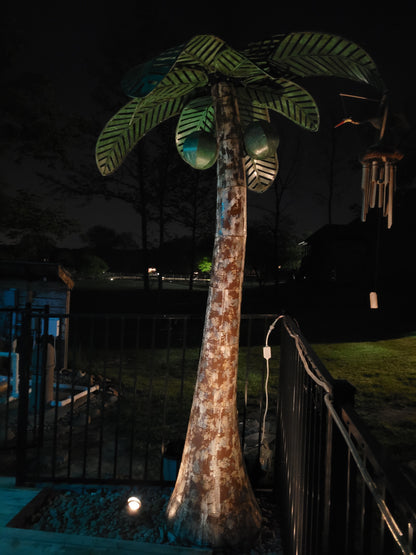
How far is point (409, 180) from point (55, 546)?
377 inches

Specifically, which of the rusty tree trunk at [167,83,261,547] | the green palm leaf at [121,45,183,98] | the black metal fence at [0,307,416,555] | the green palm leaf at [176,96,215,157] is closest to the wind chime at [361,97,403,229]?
the rusty tree trunk at [167,83,261,547]

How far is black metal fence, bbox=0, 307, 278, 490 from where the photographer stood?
345 cm

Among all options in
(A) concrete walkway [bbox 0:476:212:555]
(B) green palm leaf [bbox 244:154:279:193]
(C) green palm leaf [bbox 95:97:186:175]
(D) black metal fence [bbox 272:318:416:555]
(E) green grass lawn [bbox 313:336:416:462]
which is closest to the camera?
(D) black metal fence [bbox 272:318:416:555]

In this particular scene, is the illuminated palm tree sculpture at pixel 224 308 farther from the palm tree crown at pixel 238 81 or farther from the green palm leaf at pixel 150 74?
the green palm leaf at pixel 150 74

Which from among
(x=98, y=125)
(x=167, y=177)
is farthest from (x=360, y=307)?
(x=98, y=125)

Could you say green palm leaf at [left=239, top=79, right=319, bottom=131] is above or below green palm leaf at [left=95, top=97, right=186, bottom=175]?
above

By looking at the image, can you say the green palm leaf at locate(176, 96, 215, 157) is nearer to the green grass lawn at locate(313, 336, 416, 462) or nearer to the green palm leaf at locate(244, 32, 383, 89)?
the green palm leaf at locate(244, 32, 383, 89)

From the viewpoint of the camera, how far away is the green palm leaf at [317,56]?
2.44 meters

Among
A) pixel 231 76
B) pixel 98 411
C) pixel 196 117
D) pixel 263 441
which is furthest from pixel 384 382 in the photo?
pixel 231 76

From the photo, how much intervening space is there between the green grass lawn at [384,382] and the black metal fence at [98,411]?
4.73 ft

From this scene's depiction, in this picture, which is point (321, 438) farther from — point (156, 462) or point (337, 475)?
point (156, 462)

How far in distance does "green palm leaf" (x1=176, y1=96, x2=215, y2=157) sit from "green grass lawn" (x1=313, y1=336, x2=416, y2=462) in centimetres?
315

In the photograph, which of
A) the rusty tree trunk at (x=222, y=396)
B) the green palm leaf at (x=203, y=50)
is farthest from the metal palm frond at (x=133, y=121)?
the rusty tree trunk at (x=222, y=396)

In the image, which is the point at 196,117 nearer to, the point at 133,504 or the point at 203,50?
the point at 203,50
